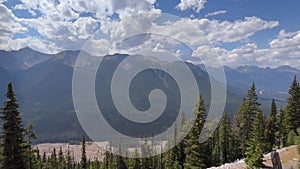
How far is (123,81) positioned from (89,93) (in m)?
2.31

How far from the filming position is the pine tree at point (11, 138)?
69.7 ft

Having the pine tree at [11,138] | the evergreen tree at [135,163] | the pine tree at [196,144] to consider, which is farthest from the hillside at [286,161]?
the evergreen tree at [135,163]

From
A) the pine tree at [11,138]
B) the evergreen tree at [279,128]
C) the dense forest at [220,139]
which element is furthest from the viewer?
the evergreen tree at [279,128]

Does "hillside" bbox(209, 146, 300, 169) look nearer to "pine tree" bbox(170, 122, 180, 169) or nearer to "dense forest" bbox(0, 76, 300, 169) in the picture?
"dense forest" bbox(0, 76, 300, 169)

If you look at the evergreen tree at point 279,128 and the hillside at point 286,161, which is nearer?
the hillside at point 286,161

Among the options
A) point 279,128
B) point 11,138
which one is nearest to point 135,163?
point 279,128

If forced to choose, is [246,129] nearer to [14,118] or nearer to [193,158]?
[193,158]

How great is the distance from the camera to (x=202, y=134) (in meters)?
41.6

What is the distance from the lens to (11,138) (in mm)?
21328

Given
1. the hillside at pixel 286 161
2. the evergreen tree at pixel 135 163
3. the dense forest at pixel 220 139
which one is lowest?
the evergreen tree at pixel 135 163

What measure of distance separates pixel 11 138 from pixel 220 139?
39809 millimetres

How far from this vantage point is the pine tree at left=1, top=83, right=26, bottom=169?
21234mm

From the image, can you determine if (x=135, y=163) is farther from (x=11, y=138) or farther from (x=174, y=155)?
(x=11, y=138)

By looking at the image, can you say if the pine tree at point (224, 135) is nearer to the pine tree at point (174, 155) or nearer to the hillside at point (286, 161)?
the pine tree at point (174, 155)
